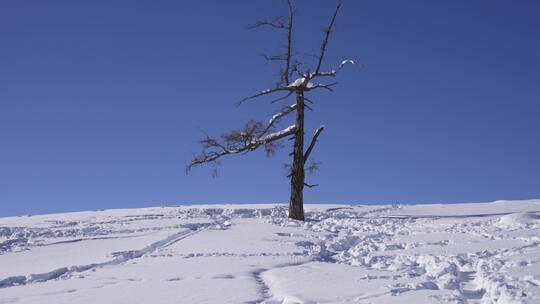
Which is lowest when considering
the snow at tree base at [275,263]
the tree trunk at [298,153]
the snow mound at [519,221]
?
the snow at tree base at [275,263]

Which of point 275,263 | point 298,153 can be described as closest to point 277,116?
point 298,153

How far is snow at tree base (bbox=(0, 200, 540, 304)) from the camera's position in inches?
147

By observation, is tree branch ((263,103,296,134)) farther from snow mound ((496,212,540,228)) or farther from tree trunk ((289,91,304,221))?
snow mound ((496,212,540,228))

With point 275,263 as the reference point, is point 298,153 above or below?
above

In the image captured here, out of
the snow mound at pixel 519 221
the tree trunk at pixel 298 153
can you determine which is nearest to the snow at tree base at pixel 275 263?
the snow mound at pixel 519 221

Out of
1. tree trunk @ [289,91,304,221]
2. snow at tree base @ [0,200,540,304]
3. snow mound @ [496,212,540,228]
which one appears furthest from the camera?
tree trunk @ [289,91,304,221]

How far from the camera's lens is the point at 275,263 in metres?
5.21

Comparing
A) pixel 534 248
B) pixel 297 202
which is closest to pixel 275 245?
pixel 534 248

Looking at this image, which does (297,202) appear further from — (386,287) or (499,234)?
(386,287)

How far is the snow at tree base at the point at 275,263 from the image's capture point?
373cm

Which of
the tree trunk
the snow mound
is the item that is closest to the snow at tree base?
the snow mound

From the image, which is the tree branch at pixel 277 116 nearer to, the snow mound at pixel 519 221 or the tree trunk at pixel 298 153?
the tree trunk at pixel 298 153

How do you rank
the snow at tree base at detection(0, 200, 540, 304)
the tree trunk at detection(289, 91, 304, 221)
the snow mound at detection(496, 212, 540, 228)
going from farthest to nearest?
the tree trunk at detection(289, 91, 304, 221)
the snow mound at detection(496, 212, 540, 228)
the snow at tree base at detection(0, 200, 540, 304)

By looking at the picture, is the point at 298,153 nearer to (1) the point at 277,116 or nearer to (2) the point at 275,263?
(1) the point at 277,116
